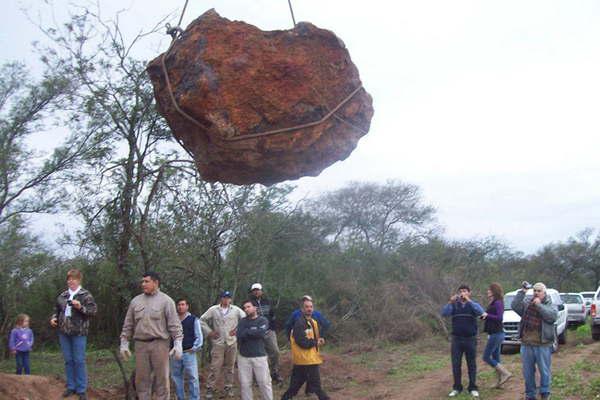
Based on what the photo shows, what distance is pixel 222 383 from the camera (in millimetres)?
10766

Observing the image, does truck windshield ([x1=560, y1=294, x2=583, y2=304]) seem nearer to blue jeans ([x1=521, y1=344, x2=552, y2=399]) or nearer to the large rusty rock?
blue jeans ([x1=521, y1=344, x2=552, y2=399])

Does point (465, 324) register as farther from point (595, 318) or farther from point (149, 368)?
point (595, 318)

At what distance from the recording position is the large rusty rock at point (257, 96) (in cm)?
344

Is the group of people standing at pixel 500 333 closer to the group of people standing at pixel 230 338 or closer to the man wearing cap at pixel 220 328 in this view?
the group of people standing at pixel 230 338

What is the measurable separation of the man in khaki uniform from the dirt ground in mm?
2348

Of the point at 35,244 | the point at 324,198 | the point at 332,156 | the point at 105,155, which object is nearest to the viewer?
the point at 332,156

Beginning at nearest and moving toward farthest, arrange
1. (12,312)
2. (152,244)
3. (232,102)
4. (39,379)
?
(232,102) < (39,379) < (152,244) < (12,312)

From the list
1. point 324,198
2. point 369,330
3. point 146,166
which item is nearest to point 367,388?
point 146,166

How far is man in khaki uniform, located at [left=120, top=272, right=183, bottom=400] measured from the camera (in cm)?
602

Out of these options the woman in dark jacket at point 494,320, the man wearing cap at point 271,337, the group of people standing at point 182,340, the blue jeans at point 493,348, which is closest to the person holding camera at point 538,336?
the woman in dark jacket at point 494,320

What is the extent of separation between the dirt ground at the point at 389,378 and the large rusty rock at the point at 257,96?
5557 millimetres

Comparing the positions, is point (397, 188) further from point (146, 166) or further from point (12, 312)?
point (146, 166)

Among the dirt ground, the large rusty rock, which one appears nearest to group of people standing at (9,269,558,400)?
the dirt ground

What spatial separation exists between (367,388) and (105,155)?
19.6ft
